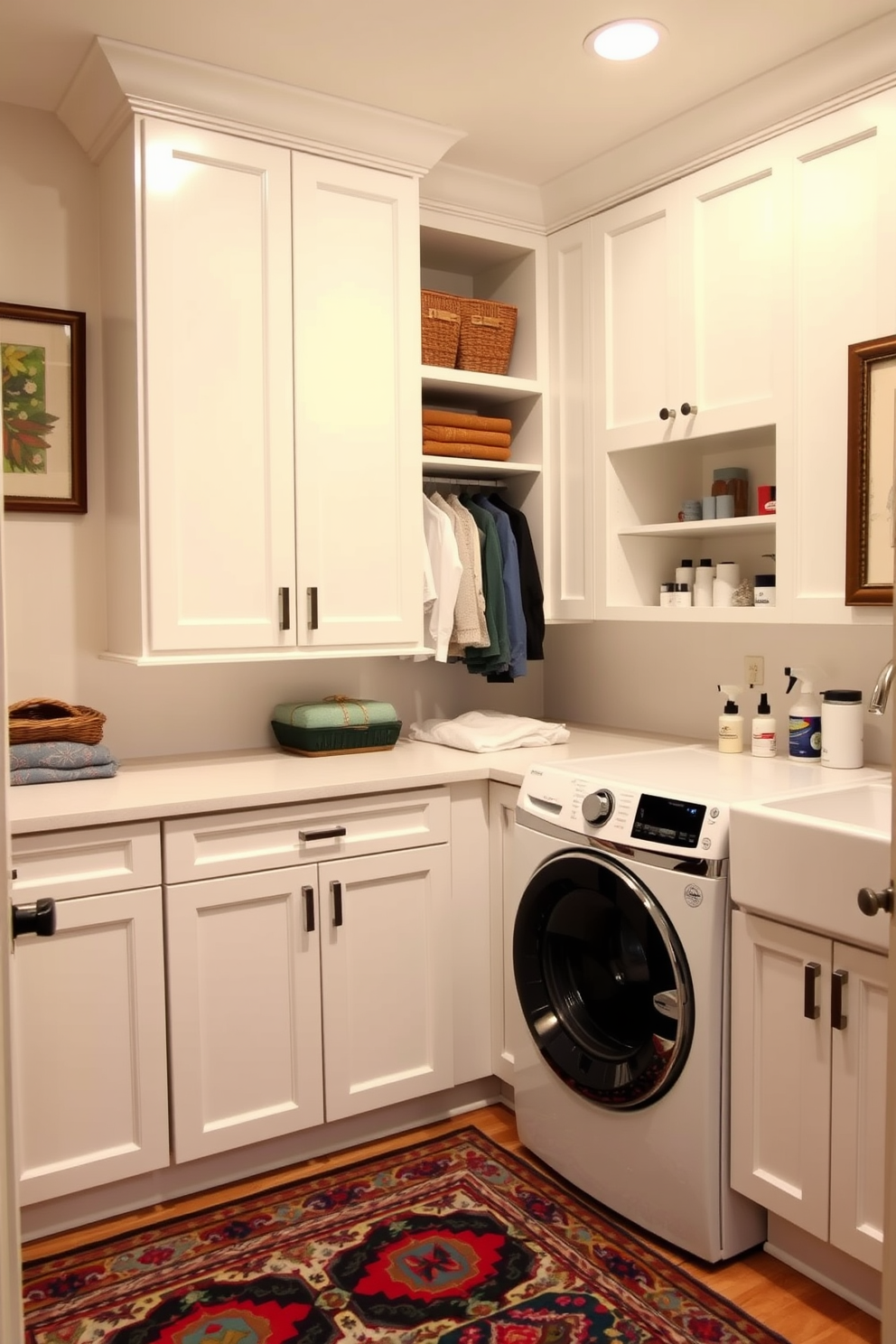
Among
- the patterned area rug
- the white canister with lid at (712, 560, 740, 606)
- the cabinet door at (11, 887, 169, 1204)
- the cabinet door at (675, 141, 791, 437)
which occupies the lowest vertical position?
the patterned area rug

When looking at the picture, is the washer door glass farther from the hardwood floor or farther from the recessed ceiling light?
the recessed ceiling light

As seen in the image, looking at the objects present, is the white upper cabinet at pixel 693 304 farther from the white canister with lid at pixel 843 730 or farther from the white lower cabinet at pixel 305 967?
the white lower cabinet at pixel 305 967

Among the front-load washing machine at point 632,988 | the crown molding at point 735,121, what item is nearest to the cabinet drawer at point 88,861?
the front-load washing machine at point 632,988

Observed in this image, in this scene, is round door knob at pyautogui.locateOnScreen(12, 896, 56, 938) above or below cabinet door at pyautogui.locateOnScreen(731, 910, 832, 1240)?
above

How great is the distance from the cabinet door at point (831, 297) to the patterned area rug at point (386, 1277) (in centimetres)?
147

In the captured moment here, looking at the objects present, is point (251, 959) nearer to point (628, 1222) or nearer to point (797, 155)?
point (628, 1222)

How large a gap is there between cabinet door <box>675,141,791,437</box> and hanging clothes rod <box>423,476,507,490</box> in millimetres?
757

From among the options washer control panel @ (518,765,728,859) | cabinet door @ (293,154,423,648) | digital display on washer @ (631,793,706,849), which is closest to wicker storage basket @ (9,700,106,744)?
cabinet door @ (293,154,423,648)

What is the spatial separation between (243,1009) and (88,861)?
1.65 feet

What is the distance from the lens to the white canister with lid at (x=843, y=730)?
8.47ft

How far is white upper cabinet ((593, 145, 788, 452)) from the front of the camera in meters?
2.59

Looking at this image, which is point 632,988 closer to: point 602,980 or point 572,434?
point 602,980

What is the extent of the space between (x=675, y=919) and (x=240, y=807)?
0.98 m

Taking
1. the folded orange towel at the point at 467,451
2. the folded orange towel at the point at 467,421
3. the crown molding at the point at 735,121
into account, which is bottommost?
the folded orange towel at the point at 467,451
